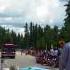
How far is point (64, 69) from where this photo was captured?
3.05m

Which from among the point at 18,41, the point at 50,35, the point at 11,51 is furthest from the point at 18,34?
the point at 11,51

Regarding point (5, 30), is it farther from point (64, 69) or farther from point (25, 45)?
point (64, 69)

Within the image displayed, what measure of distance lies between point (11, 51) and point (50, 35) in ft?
78.7

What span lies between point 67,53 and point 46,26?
115m

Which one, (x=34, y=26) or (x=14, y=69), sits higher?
(x=34, y=26)

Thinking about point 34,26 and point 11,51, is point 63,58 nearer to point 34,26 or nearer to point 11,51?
point 11,51

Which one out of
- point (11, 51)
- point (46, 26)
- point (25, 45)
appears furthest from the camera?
point (25, 45)

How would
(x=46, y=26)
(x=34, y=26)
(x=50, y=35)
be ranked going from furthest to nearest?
(x=34, y=26) → (x=46, y=26) → (x=50, y=35)

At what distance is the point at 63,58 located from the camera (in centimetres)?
310

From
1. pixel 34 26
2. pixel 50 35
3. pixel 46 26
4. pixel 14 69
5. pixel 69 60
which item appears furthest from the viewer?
pixel 34 26

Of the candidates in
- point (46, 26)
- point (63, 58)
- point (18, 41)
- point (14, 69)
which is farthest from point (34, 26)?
point (63, 58)

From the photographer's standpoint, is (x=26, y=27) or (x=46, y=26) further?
(x=26, y=27)

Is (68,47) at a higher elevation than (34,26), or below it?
below

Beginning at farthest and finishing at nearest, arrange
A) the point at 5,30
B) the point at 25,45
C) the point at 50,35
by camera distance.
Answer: the point at 5,30 < the point at 25,45 < the point at 50,35
